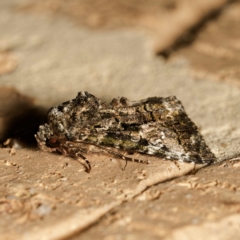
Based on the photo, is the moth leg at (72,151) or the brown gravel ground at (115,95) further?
the moth leg at (72,151)

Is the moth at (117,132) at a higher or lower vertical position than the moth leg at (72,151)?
higher

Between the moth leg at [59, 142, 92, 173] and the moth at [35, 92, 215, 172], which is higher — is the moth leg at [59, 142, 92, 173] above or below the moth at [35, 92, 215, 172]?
below

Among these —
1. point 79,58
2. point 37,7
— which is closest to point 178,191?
point 79,58

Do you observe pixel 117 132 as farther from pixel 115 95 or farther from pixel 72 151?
pixel 115 95

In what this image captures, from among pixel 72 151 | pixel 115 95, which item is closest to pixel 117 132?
pixel 72 151

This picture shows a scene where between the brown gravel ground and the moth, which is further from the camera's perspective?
the moth

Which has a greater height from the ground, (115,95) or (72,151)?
(115,95)

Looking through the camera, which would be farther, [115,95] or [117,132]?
[115,95]

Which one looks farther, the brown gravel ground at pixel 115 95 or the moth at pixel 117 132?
the moth at pixel 117 132
